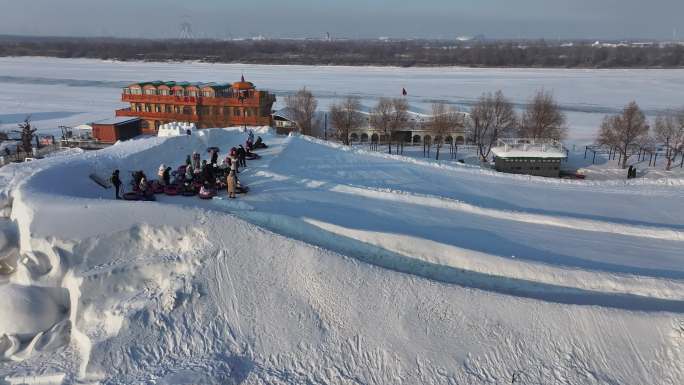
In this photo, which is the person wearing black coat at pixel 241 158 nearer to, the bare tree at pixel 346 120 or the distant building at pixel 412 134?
the bare tree at pixel 346 120

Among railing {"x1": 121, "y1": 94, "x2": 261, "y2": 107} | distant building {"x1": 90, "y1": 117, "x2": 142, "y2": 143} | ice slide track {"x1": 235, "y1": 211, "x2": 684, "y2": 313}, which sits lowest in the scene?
ice slide track {"x1": 235, "y1": 211, "x2": 684, "y2": 313}

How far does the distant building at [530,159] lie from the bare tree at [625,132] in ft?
29.0

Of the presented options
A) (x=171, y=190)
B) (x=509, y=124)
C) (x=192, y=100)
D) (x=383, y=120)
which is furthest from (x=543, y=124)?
(x=171, y=190)

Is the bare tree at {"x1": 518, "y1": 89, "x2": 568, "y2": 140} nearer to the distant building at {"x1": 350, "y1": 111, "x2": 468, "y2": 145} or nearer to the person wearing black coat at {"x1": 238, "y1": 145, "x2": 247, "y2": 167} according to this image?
the distant building at {"x1": 350, "y1": 111, "x2": 468, "y2": 145}

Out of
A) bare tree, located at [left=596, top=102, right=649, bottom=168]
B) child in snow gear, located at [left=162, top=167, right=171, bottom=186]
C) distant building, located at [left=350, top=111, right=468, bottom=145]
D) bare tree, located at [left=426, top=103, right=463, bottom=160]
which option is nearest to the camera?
child in snow gear, located at [left=162, top=167, right=171, bottom=186]

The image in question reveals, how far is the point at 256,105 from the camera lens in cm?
3067

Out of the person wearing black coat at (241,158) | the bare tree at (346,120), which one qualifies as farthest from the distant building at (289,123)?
the person wearing black coat at (241,158)

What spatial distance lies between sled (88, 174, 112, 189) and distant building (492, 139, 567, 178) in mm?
18077

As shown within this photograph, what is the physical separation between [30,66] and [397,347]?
110 meters

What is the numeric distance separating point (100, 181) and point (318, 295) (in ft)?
27.4

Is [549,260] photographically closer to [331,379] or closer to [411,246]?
[411,246]

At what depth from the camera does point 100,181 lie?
14.9m

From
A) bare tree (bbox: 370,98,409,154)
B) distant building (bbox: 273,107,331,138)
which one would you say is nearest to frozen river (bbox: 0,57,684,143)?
bare tree (bbox: 370,98,409,154)

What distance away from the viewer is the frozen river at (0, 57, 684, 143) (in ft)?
164
